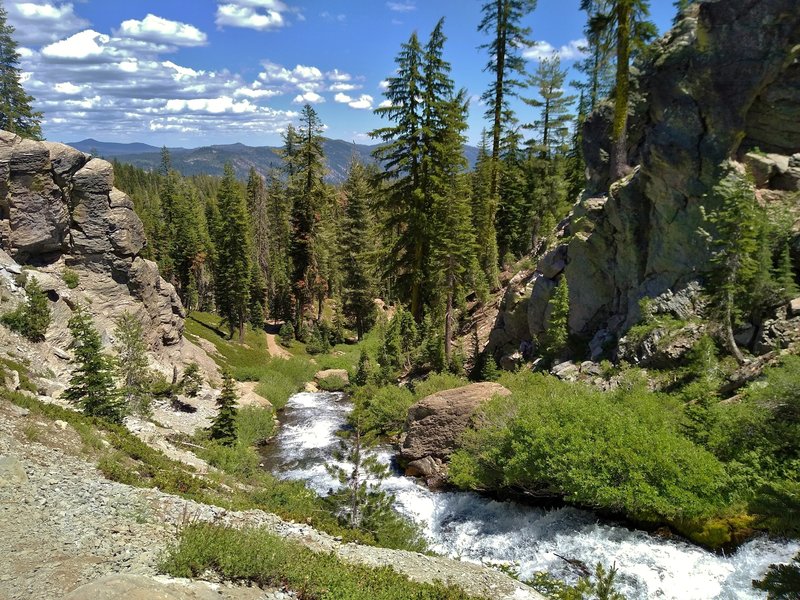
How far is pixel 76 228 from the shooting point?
28594 mm

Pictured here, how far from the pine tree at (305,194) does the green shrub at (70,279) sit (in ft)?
63.1

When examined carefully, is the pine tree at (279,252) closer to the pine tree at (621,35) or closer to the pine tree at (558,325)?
the pine tree at (558,325)

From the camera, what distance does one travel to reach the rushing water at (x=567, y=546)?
34.5 feet

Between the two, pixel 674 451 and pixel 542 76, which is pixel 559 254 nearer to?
pixel 674 451

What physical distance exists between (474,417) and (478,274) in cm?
1962

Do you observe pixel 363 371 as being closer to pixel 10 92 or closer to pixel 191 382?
pixel 191 382

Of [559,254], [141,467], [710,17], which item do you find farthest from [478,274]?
[141,467]

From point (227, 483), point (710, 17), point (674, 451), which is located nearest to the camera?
point (674, 451)

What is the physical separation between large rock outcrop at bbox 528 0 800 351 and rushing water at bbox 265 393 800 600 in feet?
28.7

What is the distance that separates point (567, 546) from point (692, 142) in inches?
562

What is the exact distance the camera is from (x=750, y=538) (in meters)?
10.9

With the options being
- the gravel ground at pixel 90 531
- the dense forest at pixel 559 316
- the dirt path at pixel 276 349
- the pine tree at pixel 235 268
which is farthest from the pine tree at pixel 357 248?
the gravel ground at pixel 90 531

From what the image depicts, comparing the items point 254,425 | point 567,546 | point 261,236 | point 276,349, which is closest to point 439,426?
point 567,546

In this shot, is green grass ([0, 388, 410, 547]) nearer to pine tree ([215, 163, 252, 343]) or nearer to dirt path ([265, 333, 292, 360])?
dirt path ([265, 333, 292, 360])
